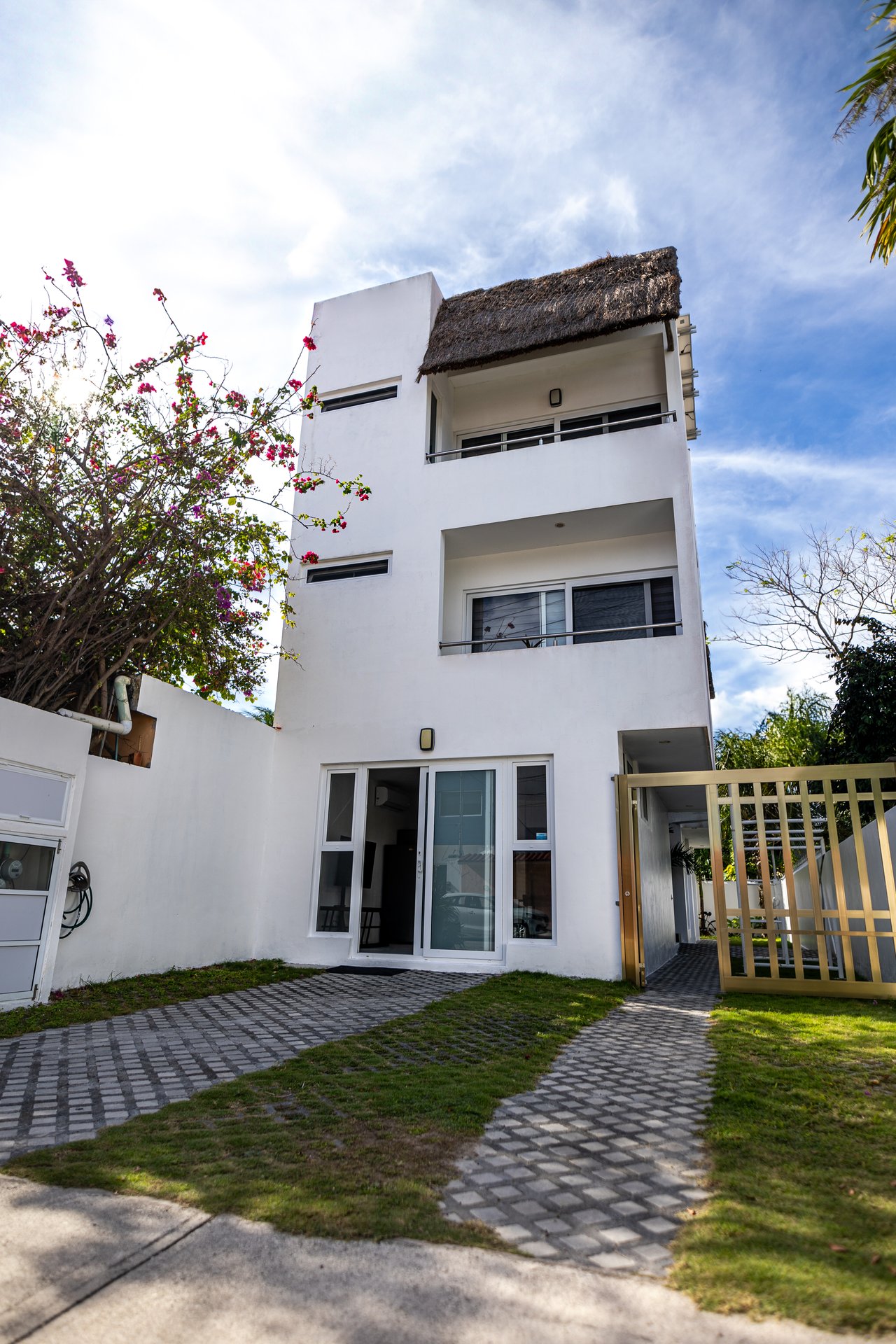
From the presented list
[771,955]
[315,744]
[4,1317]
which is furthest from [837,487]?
[4,1317]

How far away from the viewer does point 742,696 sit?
23672 mm

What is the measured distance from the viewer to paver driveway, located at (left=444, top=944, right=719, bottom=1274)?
2174mm

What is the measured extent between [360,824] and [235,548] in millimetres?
3554

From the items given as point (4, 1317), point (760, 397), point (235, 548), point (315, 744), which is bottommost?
point (4, 1317)

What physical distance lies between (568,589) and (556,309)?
3.71 m

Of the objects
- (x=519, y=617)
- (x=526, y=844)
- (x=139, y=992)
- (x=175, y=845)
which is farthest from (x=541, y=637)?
(x=139, y=992)

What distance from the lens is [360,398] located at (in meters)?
11.3

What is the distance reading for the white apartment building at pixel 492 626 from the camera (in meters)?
8.65

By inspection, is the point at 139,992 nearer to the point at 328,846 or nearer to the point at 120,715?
the point at 120,715

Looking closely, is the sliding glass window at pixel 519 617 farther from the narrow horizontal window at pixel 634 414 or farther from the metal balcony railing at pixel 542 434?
the narrow horizontal window at pixel 634 414

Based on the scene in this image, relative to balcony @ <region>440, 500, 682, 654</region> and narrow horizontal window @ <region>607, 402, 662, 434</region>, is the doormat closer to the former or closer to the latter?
balcony @ <region>440, 500, 682, 654</region>

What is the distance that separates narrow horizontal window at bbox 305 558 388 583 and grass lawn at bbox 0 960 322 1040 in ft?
16.1

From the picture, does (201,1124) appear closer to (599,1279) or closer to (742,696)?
(599,1279)

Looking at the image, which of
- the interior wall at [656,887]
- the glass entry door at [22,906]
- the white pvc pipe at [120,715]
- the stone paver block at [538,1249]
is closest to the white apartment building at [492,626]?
the interior wall at [656,887]
